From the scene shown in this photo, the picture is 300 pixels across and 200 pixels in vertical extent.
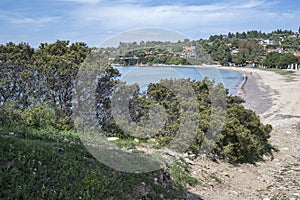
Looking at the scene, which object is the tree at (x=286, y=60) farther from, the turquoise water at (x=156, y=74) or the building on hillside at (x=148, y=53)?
the building on hillside at (x=148, y=53)

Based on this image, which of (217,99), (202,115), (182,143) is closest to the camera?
(182,143)

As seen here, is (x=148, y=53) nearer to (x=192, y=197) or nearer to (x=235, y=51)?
(x=192, y=197)

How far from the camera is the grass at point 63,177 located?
11.3ft

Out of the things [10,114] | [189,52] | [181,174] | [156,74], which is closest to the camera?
[181,174]

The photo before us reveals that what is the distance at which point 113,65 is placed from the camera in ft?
25.6

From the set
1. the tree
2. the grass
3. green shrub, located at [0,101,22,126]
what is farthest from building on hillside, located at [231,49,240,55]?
the grass

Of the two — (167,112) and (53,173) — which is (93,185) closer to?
(53,173)


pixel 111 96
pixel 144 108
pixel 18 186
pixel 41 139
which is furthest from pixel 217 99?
pixel 18 186

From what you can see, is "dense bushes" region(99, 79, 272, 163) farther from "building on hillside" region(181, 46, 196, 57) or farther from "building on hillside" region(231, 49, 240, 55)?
"building on hillside" region(231, 49, 240, 55)

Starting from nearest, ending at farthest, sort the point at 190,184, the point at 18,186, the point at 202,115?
the point at 18,186
the point at 190,184
the point at 202,115

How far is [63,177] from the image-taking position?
3.86 m

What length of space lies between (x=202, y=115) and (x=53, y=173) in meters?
4.77

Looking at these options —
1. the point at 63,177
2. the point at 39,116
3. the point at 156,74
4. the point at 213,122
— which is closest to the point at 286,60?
the point at 156,74

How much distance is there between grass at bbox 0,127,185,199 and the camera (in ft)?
11.3
